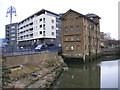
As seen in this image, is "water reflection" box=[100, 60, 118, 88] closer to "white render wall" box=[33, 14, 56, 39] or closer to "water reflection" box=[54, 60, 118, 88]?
"water reflection" box=[54, 60, 118, 88]

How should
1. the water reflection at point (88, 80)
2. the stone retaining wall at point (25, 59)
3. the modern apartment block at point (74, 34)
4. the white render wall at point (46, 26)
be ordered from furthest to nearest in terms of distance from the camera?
the white render wall at point (46, 26) < the modern apartment block at point (74, 34) < the stone retaining wall at point (25, 59) < the water reflection at point (88, 80)

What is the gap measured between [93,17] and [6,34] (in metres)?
58.3

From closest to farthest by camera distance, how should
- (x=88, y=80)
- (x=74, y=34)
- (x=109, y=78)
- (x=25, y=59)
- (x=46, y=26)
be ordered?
(x=88, y=80) → (x=109, y=78) → (x=25, y=59) → (x=74, y=34) → (x=46, y=26)

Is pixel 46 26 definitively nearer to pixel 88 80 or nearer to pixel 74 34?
pixel 74 34

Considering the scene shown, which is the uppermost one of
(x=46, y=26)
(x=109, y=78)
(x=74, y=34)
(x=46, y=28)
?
(x=46, y=26)

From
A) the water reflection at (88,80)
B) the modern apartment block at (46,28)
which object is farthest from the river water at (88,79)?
the modern apartment block at (46,28)

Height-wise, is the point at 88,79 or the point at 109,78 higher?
the point at 109,78

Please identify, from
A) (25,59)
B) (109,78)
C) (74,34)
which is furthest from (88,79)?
(74,34)

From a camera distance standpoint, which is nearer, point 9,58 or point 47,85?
point 47,85

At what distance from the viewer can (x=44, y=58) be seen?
20672mm

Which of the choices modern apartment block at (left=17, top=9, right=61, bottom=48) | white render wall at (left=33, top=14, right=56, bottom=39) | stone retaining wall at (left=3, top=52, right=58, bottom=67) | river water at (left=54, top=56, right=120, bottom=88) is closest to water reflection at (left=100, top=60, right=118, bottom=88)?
river water at (left=54, top=56, right=120, bottom=88)

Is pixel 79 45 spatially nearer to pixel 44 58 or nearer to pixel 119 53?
pixel 44 58

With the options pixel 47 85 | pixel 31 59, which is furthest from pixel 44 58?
pixel 47 85

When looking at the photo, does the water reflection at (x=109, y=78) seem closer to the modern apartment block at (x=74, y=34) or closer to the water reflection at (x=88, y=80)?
the water reflection at (x=88, y=80)
